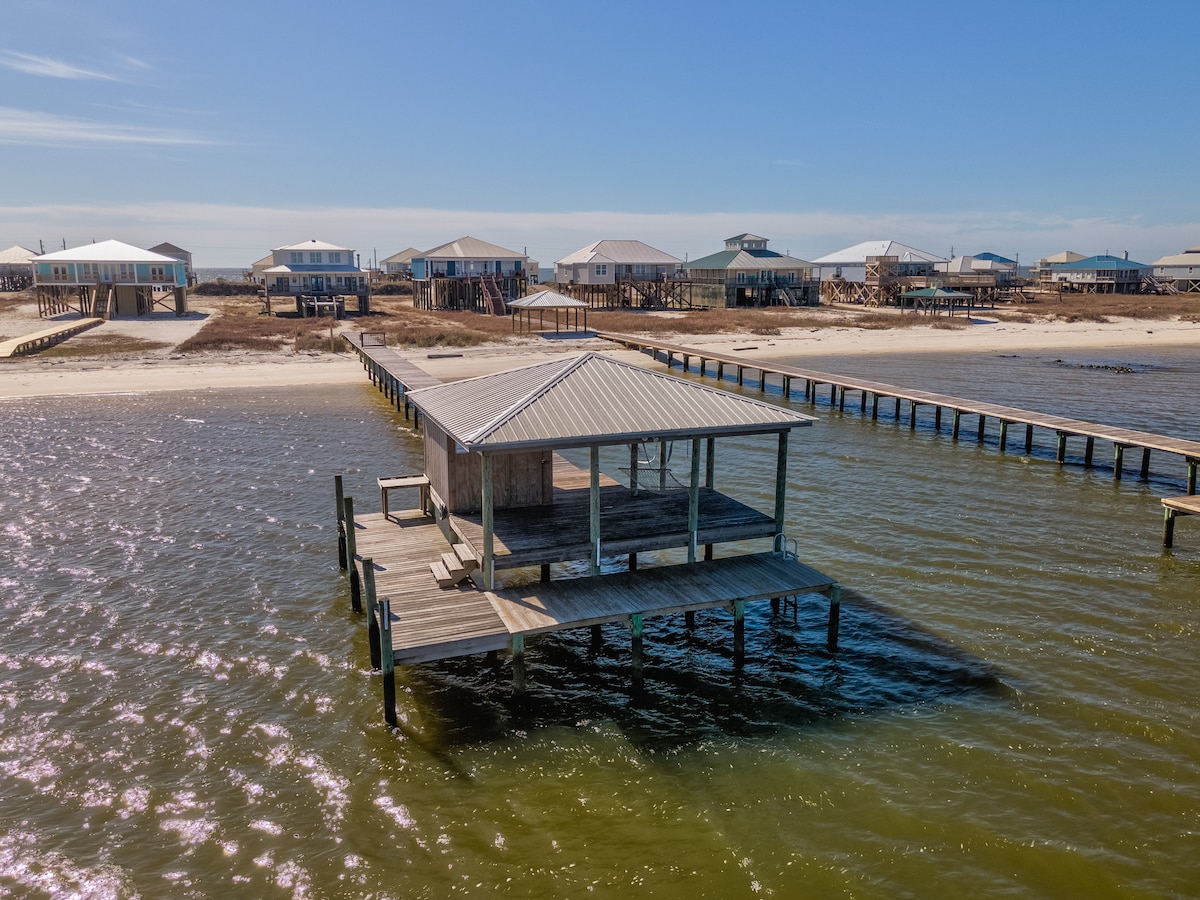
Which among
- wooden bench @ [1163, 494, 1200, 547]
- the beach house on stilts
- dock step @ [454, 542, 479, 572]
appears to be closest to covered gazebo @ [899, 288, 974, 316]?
wooden bench @ [1163, 494, 1200, 547]

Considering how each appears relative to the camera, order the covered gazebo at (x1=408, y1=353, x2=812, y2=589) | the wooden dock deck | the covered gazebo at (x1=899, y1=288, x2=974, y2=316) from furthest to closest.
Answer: the covered gazebo at (x1=899, y1=288, x2=974, y2=316), the covered gazebo at (x1=408, y1=353, x2=812, y2=589), the wooden dock deck

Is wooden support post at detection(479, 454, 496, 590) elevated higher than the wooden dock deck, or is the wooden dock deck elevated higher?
wooden support post at detection(479, 454, 496, 590)

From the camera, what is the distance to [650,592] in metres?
14.2

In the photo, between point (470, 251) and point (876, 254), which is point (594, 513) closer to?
point (470, 251)

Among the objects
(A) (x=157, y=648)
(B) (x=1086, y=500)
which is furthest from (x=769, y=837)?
(B) (x=1086, y=500)

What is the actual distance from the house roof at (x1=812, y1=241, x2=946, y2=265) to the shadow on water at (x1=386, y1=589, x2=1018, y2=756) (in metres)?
90.5

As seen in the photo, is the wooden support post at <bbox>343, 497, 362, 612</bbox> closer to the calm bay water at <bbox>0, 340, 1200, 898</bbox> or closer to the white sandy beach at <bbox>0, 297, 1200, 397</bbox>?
the calm bay water at <bbox>0, 340, 1200, 898</bbox>

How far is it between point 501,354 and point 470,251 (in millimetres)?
36292

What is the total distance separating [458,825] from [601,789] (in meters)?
1.87

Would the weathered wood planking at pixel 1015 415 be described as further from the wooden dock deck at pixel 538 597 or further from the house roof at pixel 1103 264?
the house roof at pixel 1103 264

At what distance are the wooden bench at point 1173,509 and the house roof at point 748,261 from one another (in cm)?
7098

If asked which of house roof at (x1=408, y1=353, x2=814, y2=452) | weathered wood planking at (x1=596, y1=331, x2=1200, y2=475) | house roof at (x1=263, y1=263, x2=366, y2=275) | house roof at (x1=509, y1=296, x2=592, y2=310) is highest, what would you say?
house roof at (x1=263, y1=263, x2=366, y2=275)

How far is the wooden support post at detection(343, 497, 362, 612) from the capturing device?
651 inches

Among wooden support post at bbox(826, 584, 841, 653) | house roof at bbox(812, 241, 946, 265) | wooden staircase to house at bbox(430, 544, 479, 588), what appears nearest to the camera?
wooden staircase to house at bbox(430, 544, 479, 588)
